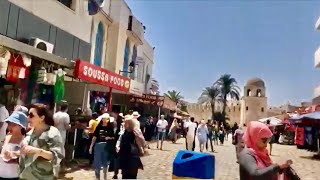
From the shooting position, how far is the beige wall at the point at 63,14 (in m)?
11.9

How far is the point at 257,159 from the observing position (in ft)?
11.7

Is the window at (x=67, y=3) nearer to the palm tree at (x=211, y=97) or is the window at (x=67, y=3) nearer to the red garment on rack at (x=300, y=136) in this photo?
the red garment on rack at (x=300, y=136)

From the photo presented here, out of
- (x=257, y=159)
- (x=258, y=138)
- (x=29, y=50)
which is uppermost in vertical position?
(x=29, y=50)

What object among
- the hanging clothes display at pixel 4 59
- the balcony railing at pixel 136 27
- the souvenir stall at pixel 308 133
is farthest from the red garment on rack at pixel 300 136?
the hanging clothes display at pixel 4 59

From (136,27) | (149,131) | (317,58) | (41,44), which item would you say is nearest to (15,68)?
(41,44)

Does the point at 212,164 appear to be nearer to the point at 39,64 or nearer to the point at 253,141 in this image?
the point at 253,141

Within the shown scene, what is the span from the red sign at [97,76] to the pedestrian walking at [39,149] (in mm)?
6230

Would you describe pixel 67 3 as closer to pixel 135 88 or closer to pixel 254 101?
pixel 135 88

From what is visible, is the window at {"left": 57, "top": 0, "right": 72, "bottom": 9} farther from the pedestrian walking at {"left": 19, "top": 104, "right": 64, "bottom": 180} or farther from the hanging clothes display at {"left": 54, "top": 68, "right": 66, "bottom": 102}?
the pedestrian walking at {"left": 19, "top": 104, "right": 64, "bottom": 180}

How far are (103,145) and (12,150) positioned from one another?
14.1 feet

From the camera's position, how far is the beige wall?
11.9 meters

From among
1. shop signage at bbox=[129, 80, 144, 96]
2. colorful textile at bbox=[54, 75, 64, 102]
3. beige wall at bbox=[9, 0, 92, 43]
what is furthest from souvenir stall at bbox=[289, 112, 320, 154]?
colorful textile at bbox=[54, 75, 64, 102]

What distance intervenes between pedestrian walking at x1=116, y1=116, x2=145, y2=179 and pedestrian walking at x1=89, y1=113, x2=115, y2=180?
4.72ft

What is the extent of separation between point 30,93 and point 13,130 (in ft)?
21.3
